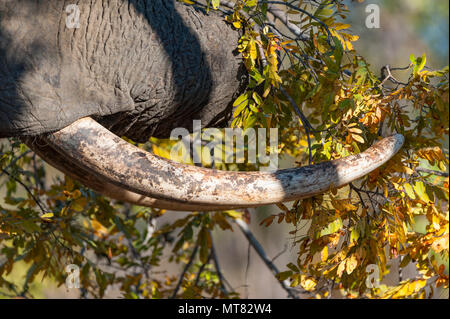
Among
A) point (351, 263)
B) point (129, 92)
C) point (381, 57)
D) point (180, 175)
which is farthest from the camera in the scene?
point (381, 57)

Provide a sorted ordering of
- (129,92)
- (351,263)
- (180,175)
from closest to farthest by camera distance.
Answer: (180,175) < (129,92) < (351,263)

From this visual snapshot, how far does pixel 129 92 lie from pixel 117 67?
9 centimetres

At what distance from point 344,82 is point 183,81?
740 mm

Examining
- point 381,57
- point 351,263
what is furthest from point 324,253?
point 381,57

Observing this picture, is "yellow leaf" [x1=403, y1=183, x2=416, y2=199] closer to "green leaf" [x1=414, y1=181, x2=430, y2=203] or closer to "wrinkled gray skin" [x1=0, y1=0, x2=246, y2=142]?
"green leaf" [x1=414, y1=181, x2=430, y2=203]

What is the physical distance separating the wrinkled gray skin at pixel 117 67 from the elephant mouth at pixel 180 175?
8 centimetres

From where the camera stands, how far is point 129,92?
2004mm

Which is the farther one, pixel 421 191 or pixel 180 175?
pixel 421 191

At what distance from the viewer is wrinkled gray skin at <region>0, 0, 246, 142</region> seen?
177 centimetres

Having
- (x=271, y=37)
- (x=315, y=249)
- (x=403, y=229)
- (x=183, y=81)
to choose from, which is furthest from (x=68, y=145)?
(x=403, y=229)

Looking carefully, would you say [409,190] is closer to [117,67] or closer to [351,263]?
[351,263]

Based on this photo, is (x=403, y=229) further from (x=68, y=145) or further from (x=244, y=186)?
(x=68, y=145)

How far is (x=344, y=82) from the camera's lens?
2494mm

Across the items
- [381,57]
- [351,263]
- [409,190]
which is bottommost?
[351,263]
